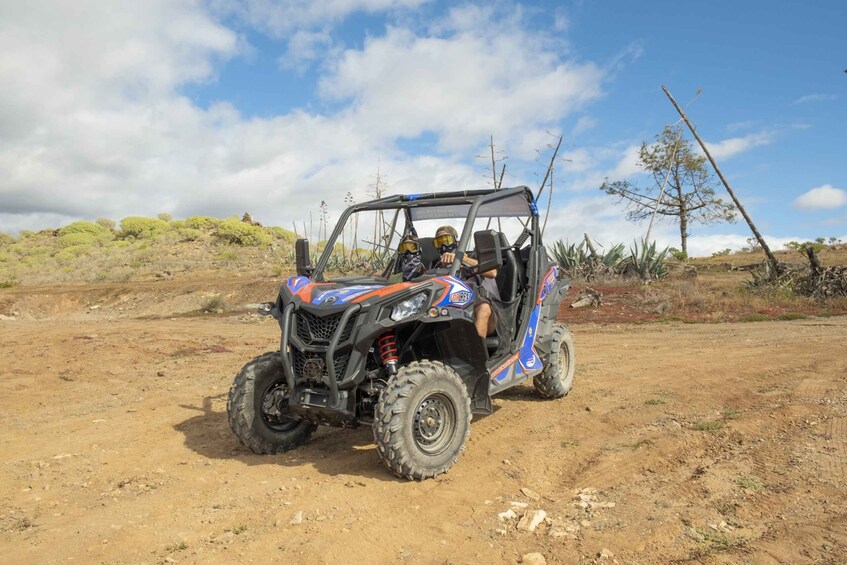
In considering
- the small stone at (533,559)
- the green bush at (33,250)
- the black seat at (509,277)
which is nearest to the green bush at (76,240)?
the green bush at (33,250)

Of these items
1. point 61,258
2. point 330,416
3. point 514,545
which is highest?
point 61,258

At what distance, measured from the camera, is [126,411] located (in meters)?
7.44

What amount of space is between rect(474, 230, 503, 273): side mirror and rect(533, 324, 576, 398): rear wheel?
2.16m

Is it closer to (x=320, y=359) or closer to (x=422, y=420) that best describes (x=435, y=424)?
(x=422, y=420)

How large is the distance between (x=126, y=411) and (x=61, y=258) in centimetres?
4641

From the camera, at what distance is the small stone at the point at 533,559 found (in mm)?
3436

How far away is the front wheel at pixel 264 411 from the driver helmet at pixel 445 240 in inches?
69.4

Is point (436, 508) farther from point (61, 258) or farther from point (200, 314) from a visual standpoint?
point (61, 258)

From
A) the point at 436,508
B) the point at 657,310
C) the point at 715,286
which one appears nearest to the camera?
the point at 436,508

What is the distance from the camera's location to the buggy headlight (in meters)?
4.78

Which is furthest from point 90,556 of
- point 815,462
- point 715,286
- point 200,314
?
point 715,286

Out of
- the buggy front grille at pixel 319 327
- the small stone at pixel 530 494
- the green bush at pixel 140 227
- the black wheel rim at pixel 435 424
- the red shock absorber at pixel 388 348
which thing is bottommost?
the small stone at pixel 530 494

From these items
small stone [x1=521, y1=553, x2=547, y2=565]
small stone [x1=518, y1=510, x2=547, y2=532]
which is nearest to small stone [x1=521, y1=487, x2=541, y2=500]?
small stone [x1=518, y1=510, x2=547, y2=532]

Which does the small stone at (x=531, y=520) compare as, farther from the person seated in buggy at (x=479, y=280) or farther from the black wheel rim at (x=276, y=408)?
the black wheel rim at (x=276, y=408)
